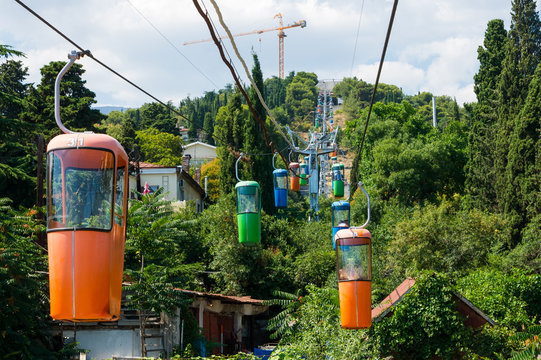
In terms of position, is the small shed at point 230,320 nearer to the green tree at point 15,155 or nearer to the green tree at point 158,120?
the green tree at point 15,155

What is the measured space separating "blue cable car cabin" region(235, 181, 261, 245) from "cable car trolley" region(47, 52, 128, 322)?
6918 millimetres

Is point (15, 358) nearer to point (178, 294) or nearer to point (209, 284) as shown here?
point (178, 294)

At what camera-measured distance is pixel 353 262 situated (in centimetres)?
1257

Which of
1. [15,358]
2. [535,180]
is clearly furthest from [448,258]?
[15,358]

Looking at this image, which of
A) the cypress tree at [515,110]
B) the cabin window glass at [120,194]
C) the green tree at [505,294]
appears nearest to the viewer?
the cabin window glass at [120,194]

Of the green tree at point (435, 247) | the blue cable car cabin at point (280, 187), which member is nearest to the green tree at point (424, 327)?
the blue cable car cabin at point (280, 187)

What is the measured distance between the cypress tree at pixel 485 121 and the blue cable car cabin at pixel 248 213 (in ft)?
83.8

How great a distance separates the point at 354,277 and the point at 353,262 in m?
0.43

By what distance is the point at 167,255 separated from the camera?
22594 mm

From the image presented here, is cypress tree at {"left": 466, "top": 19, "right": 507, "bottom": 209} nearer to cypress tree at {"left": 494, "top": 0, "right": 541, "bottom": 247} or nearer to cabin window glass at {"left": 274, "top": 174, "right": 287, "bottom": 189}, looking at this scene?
cypress tree at {"left": 494, "top": 0, "right": 541, "bottom": 247}

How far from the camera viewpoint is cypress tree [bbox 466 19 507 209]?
1515 inches

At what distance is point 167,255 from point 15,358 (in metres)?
8.18

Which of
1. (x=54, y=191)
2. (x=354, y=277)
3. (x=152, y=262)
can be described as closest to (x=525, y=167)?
(x=152, y=262)

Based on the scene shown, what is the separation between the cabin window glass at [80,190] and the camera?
25.6 feet
